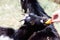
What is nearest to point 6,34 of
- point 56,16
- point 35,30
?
point 35,30

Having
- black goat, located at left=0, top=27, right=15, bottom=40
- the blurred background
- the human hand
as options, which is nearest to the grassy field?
the blurred background

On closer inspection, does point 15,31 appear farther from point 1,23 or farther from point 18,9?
point 18,9

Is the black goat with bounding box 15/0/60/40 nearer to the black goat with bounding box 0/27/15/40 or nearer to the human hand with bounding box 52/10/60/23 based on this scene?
the black goat with bounding box 0/27/15/40

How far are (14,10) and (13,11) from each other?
0.10 feet

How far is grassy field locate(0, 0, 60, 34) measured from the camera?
7.16 feet

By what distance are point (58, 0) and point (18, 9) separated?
56 centimetres

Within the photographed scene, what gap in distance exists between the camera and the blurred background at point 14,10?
2.19 meters

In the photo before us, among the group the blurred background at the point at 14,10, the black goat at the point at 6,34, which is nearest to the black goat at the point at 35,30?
the black goat at the point at 6,34

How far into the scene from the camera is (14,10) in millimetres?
2512

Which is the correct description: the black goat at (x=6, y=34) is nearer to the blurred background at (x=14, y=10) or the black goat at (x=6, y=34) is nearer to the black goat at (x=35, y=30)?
the black goat at (x=35, y=30)

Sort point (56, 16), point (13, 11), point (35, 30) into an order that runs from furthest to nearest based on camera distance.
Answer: point (13, 11) → point (35, 30) → point (56, 16)

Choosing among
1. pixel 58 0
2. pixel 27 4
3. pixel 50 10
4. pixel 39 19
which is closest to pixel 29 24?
pixel 39 19

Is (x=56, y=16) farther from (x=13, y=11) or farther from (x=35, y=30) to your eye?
(x=13, y=11)

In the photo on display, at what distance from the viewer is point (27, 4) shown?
2033 mm
